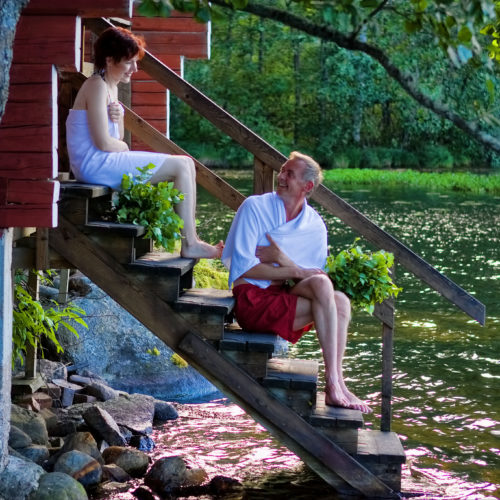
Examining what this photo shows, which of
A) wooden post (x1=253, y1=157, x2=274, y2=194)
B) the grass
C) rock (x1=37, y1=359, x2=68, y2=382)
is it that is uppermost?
wooden post (x1=253, y1=157, x2=274, y2=194)

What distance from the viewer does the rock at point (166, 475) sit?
22.0ft

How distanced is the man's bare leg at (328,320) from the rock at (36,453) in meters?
1.82

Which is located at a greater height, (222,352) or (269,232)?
(269,232)

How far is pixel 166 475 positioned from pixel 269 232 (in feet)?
5.45

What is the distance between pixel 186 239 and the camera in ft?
22.4

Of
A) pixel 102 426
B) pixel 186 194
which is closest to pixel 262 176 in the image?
pixel 186 194

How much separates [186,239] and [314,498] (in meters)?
1.80

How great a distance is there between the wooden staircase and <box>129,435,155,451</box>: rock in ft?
4.44

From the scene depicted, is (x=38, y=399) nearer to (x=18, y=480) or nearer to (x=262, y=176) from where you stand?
(x=18, y=480)

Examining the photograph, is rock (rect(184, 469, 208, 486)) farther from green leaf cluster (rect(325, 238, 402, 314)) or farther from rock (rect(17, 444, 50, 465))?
green leaf cluster (rect(325, 238, 402, 314))

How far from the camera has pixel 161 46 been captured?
1027cm

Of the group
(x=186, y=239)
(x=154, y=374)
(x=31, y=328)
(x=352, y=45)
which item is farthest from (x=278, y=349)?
(x=352, y=45)

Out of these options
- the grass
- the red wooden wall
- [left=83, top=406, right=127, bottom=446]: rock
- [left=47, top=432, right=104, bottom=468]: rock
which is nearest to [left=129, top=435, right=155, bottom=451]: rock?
[left=83, top=406, right=127, bottom=446]: rock

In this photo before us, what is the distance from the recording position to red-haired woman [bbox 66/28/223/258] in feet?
21.8
